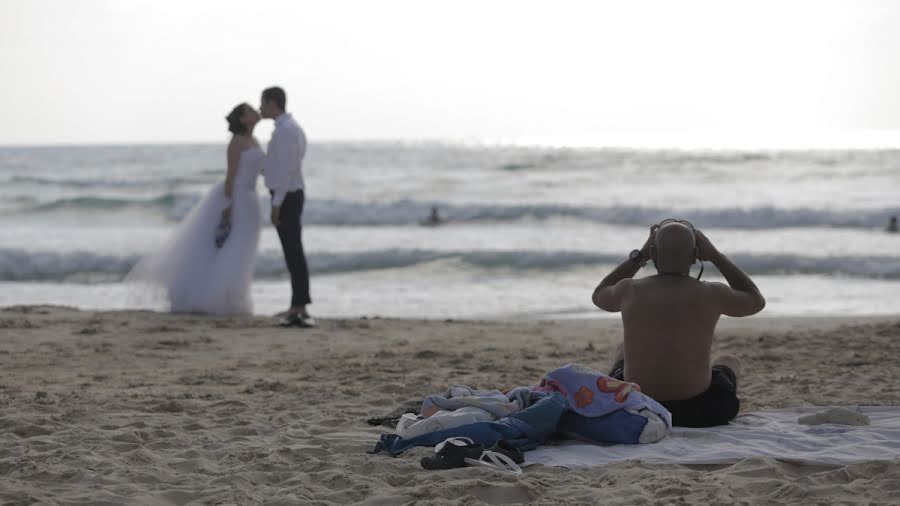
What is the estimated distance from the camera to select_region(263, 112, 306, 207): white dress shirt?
8.05 meters

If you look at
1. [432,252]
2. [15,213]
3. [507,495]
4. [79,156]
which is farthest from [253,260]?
[79,156]

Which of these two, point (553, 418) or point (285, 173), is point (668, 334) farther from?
point (285, 173)

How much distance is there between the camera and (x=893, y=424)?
15.0 feet

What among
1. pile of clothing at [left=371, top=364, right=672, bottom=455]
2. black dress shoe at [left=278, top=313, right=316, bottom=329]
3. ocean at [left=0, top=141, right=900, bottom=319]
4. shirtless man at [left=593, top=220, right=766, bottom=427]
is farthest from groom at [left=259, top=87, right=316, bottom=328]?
shirtless man at [left=593, top=220, right=766, bottom=427]

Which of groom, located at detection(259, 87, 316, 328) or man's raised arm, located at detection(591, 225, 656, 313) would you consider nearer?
man's raised arm, located at detection(591, 225, 656, 313)

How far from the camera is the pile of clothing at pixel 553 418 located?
4.24 meters

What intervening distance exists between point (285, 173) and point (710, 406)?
460cm

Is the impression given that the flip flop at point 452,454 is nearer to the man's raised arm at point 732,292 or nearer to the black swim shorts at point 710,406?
the black swim shorts at point 710,406

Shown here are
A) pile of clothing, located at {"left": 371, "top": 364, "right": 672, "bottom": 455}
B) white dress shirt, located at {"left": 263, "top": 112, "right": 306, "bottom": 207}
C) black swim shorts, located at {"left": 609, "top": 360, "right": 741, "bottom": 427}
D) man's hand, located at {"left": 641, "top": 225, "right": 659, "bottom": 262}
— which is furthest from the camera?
white dress shirt, located at {"left": 263, "top": 112, "right": 306, "bottom": 207}

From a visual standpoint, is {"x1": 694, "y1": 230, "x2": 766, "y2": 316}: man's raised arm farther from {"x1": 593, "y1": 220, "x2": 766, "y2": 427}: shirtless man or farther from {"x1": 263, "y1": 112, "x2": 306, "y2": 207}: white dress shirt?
{"x1": 263, "y1": 112, "x2": 306, "y2": 207}: white dress shirt

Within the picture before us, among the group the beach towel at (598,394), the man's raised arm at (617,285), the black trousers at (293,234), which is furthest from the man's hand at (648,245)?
the black trousers at (293,234)

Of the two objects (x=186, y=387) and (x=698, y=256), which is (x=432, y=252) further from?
(x=698, y=256)

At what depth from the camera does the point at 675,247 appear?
425 centimetres

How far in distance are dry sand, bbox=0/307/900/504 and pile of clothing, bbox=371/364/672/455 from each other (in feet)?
0.56
